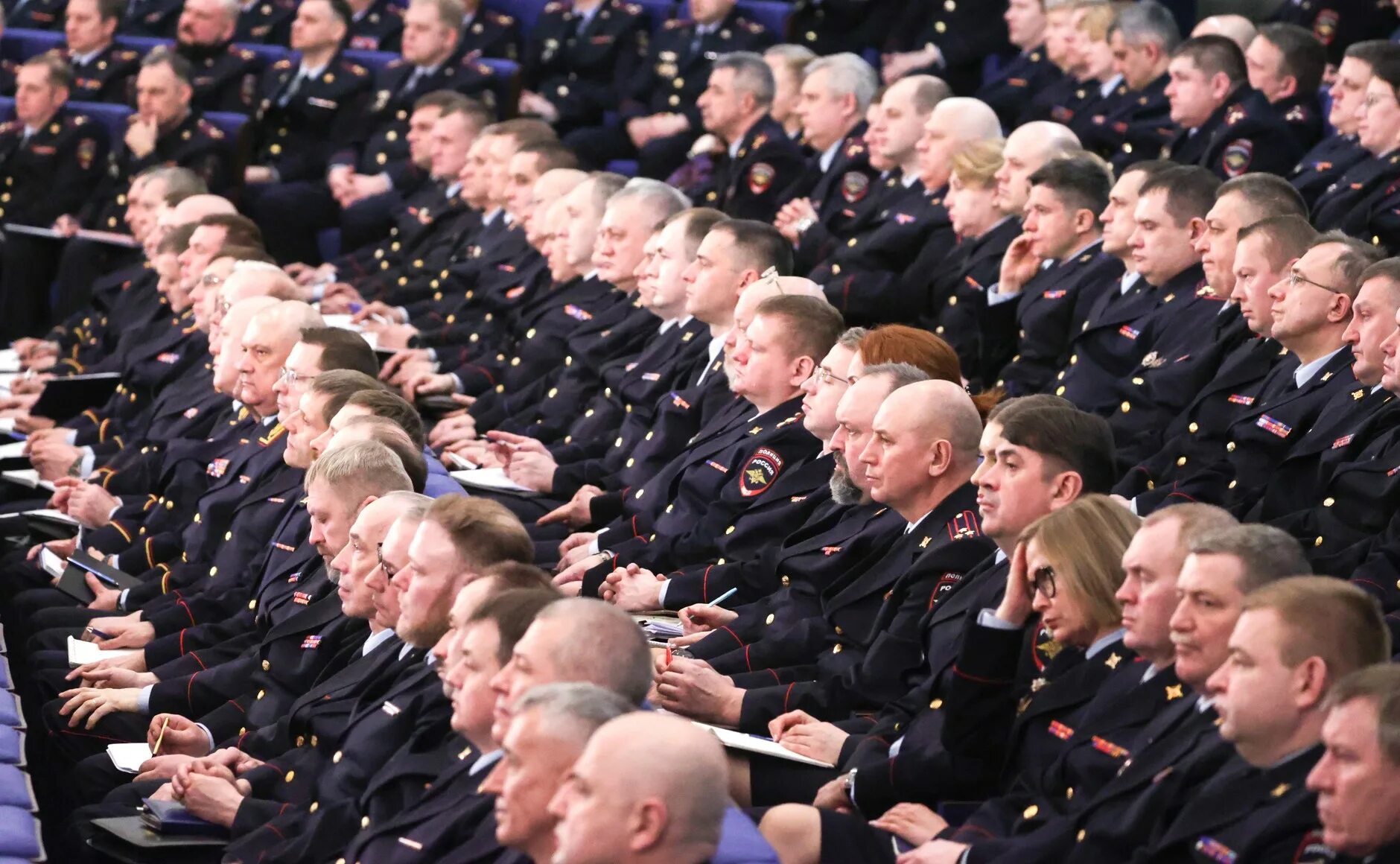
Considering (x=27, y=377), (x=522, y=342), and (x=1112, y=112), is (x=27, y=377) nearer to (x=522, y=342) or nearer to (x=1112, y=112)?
(x=522, y=342)

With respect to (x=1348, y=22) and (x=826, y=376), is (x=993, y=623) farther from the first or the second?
(x=1348, y=22)

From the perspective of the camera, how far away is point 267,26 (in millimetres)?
9266

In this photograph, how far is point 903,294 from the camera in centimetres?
577

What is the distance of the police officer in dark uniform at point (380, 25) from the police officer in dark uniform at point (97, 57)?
98 centimetres

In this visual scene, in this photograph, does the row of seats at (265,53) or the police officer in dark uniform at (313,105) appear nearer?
the row of seats at (265,53)

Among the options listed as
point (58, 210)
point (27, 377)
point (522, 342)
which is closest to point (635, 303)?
point (522, 342)

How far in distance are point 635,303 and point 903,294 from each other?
30.5 inches

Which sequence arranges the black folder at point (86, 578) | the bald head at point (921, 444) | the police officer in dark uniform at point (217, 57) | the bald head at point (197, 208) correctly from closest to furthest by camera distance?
1. the bald head at point (921, 444)
2. the black folder at point (86, 578)
3. the bald head at point (197, 208)
4. the police officer in dark uniform at point (217, 57)

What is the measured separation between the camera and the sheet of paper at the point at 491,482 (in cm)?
504

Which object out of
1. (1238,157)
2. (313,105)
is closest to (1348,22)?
(1238,157)

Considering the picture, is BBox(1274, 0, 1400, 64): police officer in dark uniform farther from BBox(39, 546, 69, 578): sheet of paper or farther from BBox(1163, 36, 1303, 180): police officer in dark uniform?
BBox(39, 546, 69, 578): sheet of paper

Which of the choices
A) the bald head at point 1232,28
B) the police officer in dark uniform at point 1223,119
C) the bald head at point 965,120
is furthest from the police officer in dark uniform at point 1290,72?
the bald head at point 965,120

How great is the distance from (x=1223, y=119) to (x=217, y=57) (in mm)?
4691

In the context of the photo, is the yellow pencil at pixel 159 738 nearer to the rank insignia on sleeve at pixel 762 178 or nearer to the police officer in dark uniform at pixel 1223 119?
the police officer in dark uniform at pixel 1223 119
